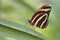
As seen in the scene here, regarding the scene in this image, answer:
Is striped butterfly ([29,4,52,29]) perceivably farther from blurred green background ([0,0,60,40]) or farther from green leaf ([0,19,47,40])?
green leaf ([0,19,47,40])

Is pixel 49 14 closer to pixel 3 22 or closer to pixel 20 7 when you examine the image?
pixel 20 7

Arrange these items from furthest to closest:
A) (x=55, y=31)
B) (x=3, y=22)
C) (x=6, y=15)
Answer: (x=55, y=31) < (x=6, y=15) < (x=3, y=22)

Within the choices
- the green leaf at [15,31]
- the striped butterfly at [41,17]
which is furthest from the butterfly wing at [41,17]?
Result: the green leaf at [15,31]

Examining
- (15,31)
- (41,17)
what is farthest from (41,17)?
(15,31)

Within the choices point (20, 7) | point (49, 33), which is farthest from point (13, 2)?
point (49, 33)

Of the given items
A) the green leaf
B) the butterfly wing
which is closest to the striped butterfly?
the butterfly wing

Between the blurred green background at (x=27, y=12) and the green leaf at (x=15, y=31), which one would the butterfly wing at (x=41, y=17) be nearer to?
the blurred green background at (x=27, y=12)

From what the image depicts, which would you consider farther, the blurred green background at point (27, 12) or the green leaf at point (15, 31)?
the blurred green background at point (27, 12)
